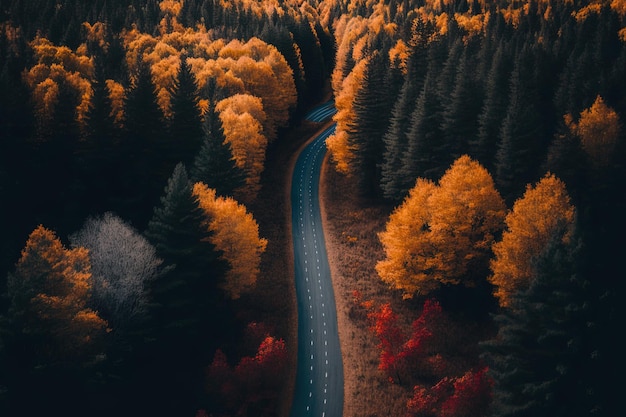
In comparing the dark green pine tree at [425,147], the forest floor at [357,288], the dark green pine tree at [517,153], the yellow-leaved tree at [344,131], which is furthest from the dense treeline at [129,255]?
the dark green pine tree at [517,153]

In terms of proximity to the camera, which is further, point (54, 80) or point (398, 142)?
point (54, 80)

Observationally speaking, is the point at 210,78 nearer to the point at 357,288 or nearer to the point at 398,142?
the point at 398,142

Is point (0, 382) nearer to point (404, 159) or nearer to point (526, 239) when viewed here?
point (526, 239)

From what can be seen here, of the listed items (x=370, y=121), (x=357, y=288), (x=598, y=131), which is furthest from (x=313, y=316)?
(x=598, y=131)

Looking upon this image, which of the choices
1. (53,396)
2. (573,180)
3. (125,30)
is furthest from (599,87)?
(125,30)

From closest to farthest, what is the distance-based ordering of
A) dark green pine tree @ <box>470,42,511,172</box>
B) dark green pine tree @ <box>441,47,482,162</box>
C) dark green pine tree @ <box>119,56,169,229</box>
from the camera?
dark green pine tree @ <box>119,56,169,229</box>
dark green pine tree @ <box>470,42,511,172</box>
dark green pine tree @ <box>441,47,482,162</box>

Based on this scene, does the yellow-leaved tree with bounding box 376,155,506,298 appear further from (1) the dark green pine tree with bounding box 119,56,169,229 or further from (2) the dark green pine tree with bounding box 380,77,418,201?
(1) the dark green pine tree with bounding box 119,56,169,229

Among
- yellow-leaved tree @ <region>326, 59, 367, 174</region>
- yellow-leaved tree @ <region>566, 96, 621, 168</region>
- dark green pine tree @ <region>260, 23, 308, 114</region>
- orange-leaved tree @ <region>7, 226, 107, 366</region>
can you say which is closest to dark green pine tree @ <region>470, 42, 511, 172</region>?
yellow-leaved tree @ <region>566, 96, 621, 168</region>
